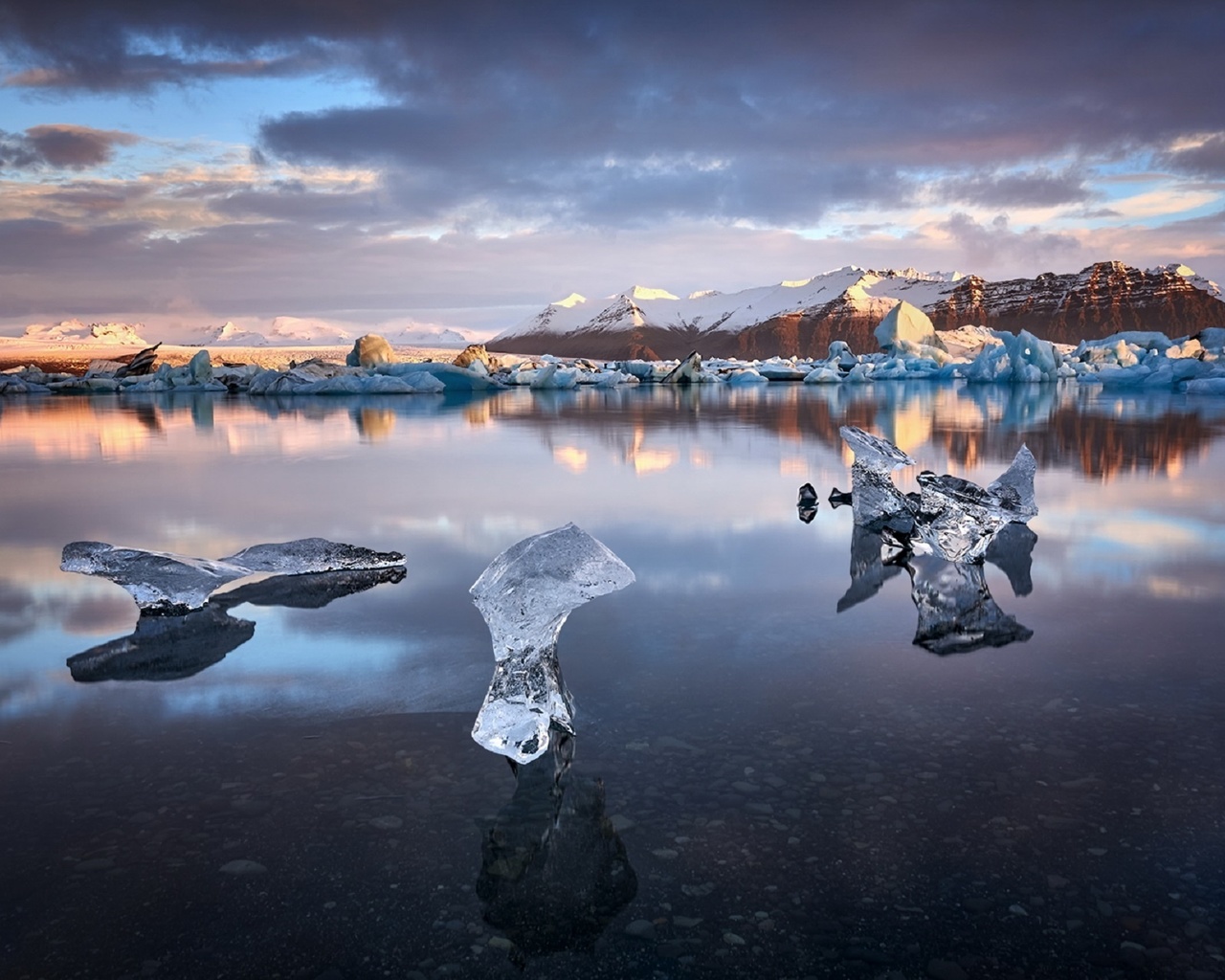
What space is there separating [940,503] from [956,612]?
1.24 meters

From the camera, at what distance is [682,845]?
2.24 metres

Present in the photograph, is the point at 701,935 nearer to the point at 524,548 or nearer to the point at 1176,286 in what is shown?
the point at 524,548

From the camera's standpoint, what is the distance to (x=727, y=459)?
10.5 m

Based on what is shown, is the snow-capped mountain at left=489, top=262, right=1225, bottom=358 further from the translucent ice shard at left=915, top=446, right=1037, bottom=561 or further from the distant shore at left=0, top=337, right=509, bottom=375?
the translucent ice shard at left=915, top=446, right=1037, bottom=561

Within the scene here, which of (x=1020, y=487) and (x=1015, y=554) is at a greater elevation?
(x=1020, y=487)

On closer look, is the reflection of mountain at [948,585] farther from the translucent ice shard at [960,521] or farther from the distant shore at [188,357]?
the distant shore at [188,357]

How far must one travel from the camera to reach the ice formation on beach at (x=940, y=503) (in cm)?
515

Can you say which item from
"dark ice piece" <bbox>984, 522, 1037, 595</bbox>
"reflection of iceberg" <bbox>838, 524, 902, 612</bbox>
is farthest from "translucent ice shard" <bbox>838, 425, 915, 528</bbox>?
"dark ice piece" <bbox>984, 522, 1037, 595</bbox>

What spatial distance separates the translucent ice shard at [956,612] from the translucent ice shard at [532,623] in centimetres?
154

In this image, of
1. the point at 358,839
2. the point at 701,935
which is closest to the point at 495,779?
the point at 358,839

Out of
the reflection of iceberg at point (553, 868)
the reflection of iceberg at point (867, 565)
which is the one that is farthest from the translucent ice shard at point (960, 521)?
the reflection of iceberg at point (553, 868)

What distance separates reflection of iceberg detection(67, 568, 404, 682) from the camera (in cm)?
357

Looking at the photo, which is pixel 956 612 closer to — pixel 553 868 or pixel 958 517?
pixel 958 517

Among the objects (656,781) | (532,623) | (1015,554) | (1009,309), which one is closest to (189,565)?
(532,623)
